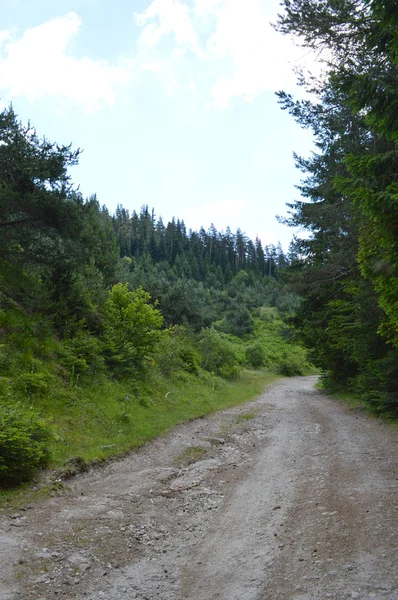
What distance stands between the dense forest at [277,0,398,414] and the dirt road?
3.42m

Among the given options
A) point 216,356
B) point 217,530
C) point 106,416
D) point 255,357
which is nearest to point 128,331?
point 106,416

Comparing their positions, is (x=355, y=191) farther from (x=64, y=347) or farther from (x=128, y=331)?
(x=128, y=331)

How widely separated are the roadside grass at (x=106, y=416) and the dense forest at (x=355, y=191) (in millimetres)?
6907

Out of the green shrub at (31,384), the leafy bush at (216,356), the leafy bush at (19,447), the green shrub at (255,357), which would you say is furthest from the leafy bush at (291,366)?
the leafy bush at (19,447)

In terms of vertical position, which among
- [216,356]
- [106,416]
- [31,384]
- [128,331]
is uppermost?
[128,331]

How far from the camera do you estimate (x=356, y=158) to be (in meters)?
7.13

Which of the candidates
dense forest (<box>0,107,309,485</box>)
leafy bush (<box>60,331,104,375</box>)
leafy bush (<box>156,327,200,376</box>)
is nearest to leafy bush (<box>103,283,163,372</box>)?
dense forest (<box>0,107,309,485</box>)

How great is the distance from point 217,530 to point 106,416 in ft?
22.9

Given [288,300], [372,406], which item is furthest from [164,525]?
[288,300]

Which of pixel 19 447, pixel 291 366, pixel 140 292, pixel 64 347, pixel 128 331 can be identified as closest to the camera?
pixel 19 447

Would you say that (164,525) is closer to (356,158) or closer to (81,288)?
(356,158)

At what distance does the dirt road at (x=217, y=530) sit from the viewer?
3.96 m

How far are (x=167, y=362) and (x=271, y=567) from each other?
17543mm

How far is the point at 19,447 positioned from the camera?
6.68m
